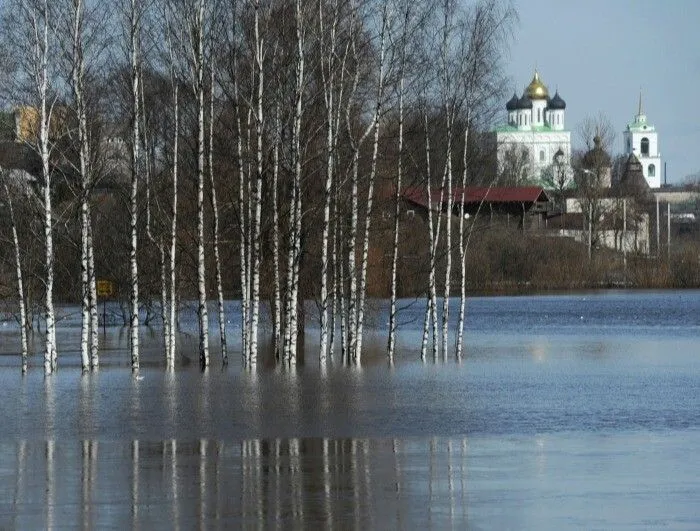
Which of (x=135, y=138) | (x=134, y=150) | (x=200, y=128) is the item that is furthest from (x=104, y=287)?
(x=135, y=138)

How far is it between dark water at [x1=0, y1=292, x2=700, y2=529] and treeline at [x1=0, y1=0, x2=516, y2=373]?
2586 mm

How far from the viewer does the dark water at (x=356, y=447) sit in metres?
13.6

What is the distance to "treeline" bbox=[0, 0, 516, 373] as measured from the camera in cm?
3334

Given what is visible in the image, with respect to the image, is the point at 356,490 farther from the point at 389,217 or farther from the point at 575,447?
the point at 389,217

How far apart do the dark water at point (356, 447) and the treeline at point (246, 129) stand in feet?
8.48

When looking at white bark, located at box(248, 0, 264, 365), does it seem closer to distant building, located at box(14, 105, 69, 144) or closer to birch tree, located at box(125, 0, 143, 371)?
birch tree, located at box(125, 0, 143, 371)

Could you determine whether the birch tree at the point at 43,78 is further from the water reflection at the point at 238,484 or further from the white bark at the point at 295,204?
the water reflection at the point at 238,484

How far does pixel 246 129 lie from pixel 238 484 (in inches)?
1016

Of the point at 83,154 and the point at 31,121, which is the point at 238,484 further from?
the point at 31,121

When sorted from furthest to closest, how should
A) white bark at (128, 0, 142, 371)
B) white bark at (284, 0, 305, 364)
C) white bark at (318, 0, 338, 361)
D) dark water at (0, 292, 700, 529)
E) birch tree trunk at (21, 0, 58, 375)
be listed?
white bark at (318, 0, 338, 361) < white bark at (284, 0, 305, 364) < white bark at (128, 0, 142, 371) < birch tree trunk at (21, 0, 58, 375) < dark water at (0, 292, 700, 529)

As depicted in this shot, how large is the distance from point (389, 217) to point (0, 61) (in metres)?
18.3

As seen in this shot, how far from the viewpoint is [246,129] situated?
4059 cm

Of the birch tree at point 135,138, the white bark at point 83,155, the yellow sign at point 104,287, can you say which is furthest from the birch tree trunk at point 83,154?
the yellow sign at point 104,287

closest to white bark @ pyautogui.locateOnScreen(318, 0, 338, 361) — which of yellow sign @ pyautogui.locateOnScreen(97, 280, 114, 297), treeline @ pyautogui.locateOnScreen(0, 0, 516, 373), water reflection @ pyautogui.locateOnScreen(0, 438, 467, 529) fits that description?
treeline @ pyautogui.locateOnScreen(0, 0, 516, 373)
